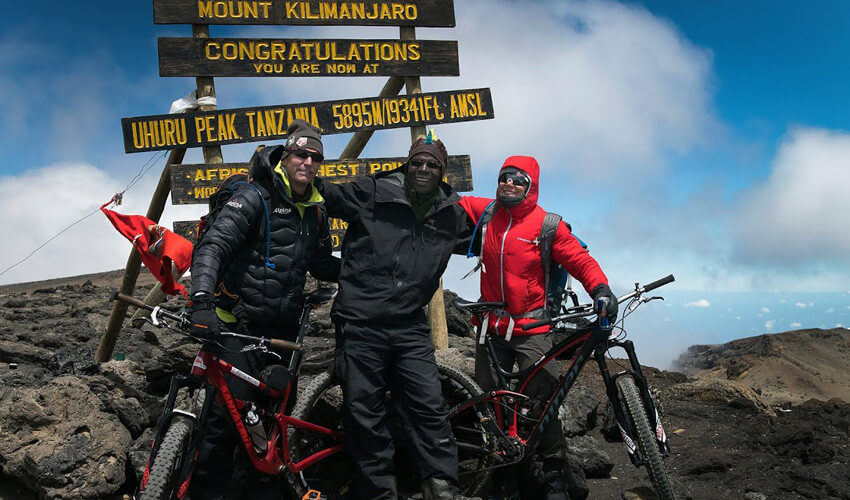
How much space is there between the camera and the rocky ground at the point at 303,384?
5004 millimetres

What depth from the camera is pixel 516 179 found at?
4.85 m

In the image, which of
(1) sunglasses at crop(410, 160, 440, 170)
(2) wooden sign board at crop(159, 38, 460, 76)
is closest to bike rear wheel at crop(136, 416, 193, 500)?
(1) sunglasses at crop(410, 160, 440, 170)

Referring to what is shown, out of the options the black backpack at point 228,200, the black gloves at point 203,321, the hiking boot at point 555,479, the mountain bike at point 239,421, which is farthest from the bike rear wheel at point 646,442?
the black gloves at point 203,321

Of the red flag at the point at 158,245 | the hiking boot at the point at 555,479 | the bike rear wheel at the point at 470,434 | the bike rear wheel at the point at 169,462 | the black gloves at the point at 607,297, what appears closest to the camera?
the bike rear wheel at the point at 169,462

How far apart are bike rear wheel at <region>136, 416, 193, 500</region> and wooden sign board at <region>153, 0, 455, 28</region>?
5230 mm

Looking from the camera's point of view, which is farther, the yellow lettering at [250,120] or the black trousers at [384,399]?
the yellow lettering at [250,120]

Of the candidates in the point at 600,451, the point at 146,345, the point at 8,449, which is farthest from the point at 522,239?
the point at 146,345

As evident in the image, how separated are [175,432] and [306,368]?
2209mm

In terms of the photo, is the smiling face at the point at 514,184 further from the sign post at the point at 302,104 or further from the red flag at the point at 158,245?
the sign post at the point at 302,104

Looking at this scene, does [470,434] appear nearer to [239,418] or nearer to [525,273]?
[525,273]

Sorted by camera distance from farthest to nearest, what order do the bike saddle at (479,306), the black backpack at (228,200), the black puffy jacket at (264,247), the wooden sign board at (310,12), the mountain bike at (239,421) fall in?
1. the wooden sign board at (310,12)
2. the bike saddle at (479,306)
3. the black backpack at (228,200)
4. the black puffy jacket at (264,247)
5. the mountain bike at (239,421)

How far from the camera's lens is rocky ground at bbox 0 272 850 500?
197 inches

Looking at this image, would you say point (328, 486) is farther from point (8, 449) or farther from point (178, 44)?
point (178, 44)

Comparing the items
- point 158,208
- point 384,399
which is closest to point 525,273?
point 384,399
